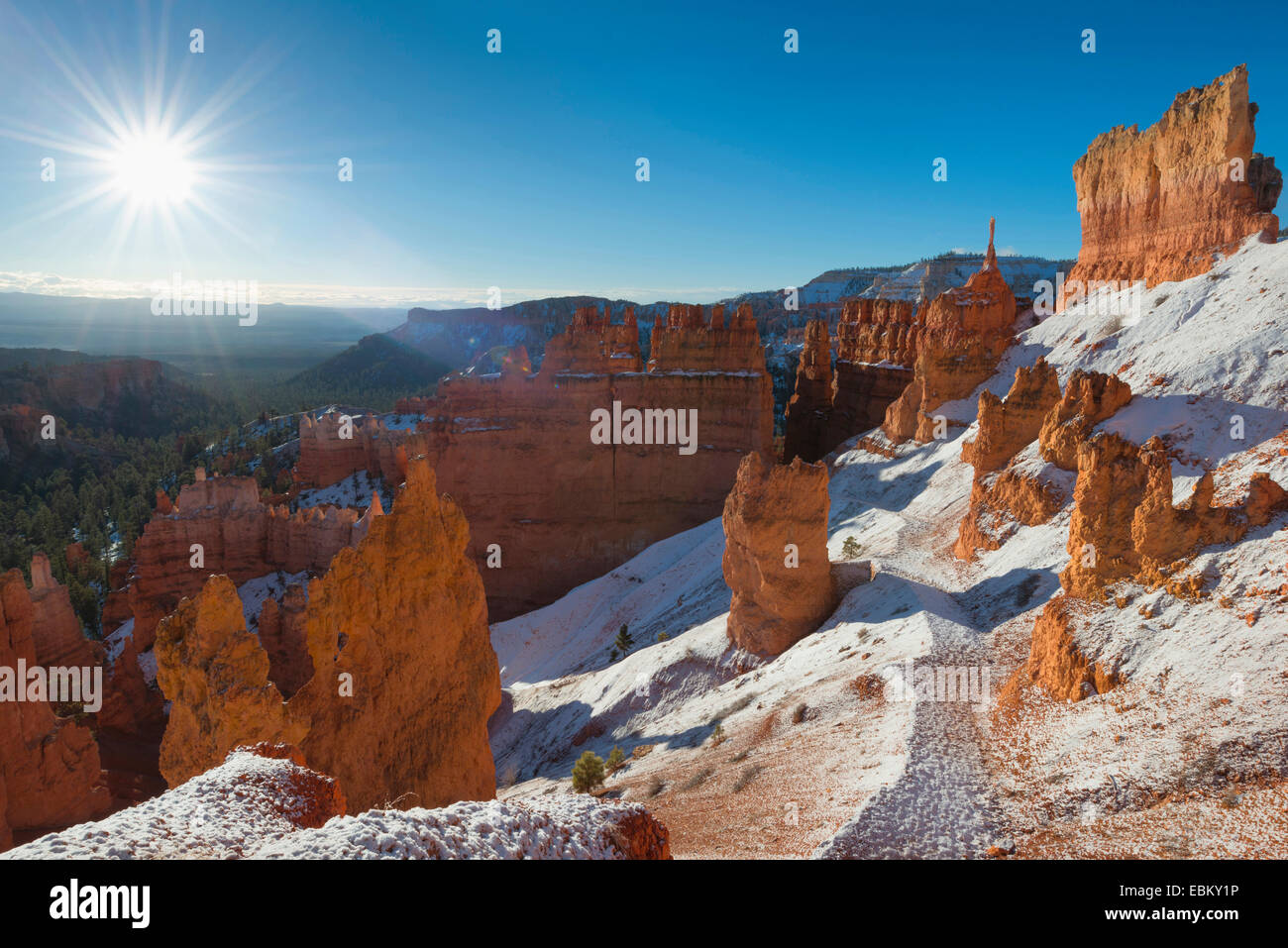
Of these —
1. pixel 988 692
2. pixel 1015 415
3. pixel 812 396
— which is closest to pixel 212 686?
pixel 988 692

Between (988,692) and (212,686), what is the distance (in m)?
17.0

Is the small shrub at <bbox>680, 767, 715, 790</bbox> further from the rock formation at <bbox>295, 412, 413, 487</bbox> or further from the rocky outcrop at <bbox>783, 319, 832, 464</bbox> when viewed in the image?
the rocky outcrop at <bbox>783, 319, 832, 464</bbox>

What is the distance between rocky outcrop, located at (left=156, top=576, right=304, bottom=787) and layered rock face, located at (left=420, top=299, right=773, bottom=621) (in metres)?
35.7

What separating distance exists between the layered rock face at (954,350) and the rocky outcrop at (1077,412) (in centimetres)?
1602

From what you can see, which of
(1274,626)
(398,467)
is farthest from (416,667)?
(398,467)

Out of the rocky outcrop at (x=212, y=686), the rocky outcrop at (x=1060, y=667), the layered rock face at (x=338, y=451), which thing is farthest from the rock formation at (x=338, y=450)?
the rocky outcrop at (x=1060, y=667)

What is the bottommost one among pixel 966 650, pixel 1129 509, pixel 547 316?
pixel 966 650

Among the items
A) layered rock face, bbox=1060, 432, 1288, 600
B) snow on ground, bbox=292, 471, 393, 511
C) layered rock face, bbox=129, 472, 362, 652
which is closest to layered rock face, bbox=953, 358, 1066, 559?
layered rock face, bbox=1060, 432, 1288, 600

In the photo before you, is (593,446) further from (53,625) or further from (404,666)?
(404,666)

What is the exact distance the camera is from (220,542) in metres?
39.0

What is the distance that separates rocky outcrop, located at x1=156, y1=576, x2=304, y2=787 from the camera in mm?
12406

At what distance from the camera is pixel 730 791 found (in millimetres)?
16156

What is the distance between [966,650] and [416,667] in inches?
570
